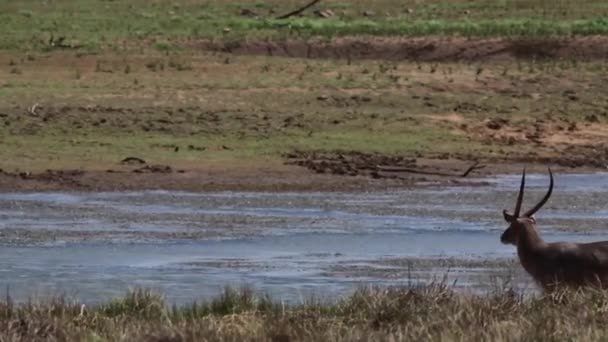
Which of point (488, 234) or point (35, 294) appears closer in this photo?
point (35, 294)

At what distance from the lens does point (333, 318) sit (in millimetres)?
10156

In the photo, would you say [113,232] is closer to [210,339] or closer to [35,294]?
[35,294]

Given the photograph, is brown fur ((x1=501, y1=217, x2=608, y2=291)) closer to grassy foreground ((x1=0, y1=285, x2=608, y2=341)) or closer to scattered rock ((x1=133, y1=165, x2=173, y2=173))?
grassy foreground ((x1=0, y1=285, x2=608, y2=341))

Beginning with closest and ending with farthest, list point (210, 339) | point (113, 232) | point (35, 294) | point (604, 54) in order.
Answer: point (210, 339) < point (35, 294) < point (113, 232) < point (604, 54)

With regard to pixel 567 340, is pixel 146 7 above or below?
above

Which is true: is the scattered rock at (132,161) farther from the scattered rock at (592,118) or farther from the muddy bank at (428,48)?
the muddy bank at (428,48)

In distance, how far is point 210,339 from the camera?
9.33m

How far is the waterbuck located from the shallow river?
240 mm

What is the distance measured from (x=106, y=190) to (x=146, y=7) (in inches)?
777

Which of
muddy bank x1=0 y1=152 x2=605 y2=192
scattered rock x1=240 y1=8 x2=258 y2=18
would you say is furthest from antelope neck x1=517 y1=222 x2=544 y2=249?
scattered rock x1=240 y1=8 x2=258 y2=18

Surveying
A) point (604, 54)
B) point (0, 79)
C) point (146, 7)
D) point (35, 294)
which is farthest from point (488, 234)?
point (146, 7)

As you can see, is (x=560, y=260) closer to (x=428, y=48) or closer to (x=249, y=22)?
(x=428, y=48)

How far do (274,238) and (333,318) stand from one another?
198 inches

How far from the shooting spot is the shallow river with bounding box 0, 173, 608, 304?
42.0 feet
